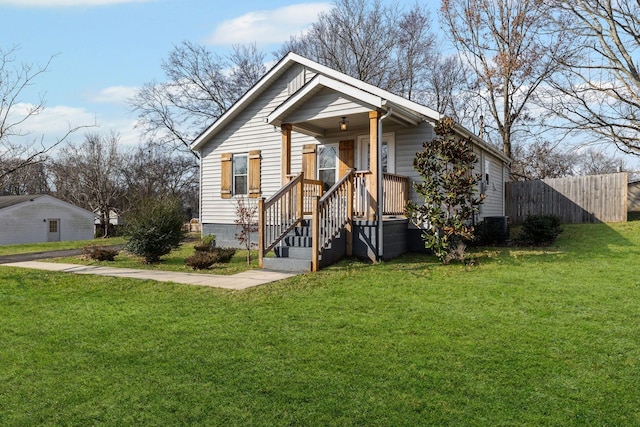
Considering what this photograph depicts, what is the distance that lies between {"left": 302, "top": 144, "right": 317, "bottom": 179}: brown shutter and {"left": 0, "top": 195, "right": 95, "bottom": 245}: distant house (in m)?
24.0

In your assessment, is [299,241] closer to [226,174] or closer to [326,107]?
[326,107]

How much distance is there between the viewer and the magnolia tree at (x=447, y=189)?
8.79 meters

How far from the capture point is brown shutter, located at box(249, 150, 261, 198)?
13195 millimetres

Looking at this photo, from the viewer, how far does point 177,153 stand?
103 feet

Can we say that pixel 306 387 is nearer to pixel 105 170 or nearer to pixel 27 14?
pixel 27 14

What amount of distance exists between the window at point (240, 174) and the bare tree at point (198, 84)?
52.7 ft

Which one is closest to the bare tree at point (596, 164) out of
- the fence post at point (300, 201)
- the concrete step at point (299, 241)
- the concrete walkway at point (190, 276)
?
the fence post at point (300, 201)

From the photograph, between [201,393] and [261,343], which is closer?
[201,393]

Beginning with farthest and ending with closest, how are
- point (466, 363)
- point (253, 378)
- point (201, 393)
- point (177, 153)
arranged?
point (177, 153), point (466, 363), point (253, 378), point (201, 393)

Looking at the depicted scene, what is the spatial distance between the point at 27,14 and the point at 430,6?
21.5m

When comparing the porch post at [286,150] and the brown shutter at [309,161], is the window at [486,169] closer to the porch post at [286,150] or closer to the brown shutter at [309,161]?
the brown shutter at [309,161]

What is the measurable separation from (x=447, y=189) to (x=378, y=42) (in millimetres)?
18922

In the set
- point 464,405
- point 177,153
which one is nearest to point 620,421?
point 464,405

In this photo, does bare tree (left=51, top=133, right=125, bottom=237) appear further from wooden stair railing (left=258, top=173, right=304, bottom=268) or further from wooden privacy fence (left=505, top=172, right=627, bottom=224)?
wooden privacy fence (left=505, top=172, right=627, bottom=224)
